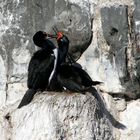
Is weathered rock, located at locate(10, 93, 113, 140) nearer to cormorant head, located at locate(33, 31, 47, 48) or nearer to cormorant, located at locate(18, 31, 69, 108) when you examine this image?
cormorant, located at locate(18, 31, 69, 108)

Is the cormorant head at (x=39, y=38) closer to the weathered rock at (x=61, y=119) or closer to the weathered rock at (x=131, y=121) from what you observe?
the weathered rock at (x=61, y=119)

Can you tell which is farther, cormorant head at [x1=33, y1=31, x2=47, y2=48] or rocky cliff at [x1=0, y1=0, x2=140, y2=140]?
cormorant head at [x1=33, y1=31, x2=47, y2=48]

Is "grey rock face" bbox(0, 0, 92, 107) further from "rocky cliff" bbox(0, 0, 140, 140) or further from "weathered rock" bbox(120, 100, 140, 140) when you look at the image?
"weathered rock" bbox(120, 100, 140, 140)

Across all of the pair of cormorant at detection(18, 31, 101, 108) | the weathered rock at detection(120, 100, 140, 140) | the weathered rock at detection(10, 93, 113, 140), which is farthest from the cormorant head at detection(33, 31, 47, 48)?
the weathered rock at detection(120, 100, 140, 140)

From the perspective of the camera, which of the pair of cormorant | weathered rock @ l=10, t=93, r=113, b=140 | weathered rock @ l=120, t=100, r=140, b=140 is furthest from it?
the pair of cormorant

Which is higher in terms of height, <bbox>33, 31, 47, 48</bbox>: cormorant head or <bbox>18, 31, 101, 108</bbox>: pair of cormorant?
<bbox>33, 31, 47, 48</bbox>: cormorant head

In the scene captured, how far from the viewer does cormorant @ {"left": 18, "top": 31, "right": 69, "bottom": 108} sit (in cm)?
427

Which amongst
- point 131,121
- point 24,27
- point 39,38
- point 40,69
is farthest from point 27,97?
point 131,121

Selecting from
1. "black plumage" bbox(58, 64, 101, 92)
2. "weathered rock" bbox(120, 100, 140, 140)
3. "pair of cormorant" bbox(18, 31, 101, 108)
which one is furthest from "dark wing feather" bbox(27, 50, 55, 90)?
"weathered rock" bbox(120, 100, 140, 140)

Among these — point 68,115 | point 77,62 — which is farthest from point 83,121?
point 77,62

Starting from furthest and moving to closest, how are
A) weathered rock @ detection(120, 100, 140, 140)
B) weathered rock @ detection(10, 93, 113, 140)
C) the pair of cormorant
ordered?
1. the pair of cormorant
2. weathered rock @ detection(120, 100, 140, 140)
3. weathered rock @ detection(10, 93, 113, 140)

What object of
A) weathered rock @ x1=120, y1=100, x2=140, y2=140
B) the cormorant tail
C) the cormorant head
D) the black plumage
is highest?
the cormorant head

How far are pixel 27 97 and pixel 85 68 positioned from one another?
383 mm

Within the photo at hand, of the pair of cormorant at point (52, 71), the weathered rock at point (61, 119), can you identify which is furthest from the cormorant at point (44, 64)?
the weathered rock at point (61, 119)
